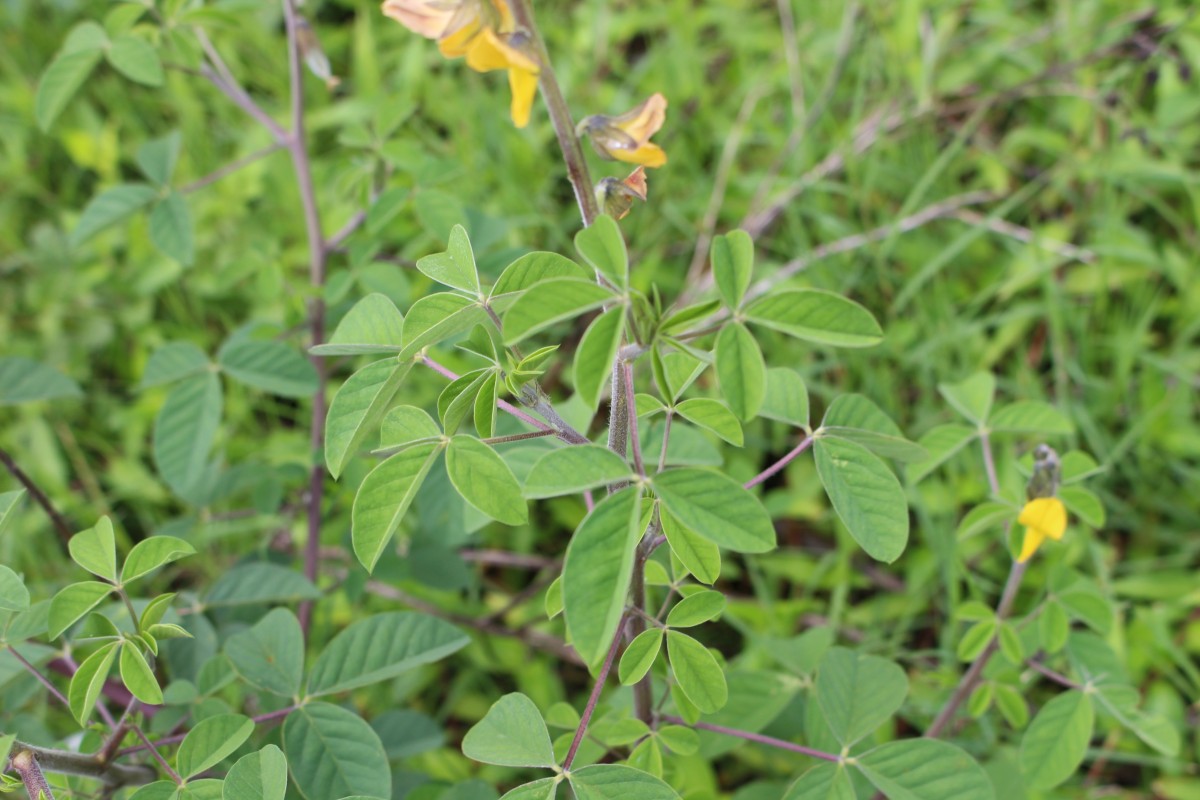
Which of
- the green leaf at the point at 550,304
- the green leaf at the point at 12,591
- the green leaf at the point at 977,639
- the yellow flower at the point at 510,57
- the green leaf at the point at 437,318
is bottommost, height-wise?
the green leaf at the point at 977,639

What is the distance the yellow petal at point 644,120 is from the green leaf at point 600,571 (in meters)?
0.33

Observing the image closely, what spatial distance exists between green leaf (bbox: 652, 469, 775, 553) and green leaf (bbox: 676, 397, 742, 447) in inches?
4.7

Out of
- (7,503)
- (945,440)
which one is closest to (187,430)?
(7,503)

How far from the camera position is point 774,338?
2211 mm

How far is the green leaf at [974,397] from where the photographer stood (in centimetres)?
141

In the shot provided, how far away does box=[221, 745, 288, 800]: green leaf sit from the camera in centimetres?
92

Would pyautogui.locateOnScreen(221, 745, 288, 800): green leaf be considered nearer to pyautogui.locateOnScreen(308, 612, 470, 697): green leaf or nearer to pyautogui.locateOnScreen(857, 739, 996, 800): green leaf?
pyautogui.locateOnScreen(308, 612, 470, 697): green leaf

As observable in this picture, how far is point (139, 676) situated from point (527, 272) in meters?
0.58

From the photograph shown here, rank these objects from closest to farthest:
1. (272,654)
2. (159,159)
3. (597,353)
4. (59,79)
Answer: (597,353) → (272,654) → (59,79) → (159,159)

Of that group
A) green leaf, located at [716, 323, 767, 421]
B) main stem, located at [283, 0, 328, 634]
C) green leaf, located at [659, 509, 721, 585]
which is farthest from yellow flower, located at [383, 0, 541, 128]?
main stem, located at [283, 0, 328, 634]

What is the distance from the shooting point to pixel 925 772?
105 centimetres

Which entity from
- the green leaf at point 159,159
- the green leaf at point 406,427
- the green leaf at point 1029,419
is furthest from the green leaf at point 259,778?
the green leaf at point 159,159

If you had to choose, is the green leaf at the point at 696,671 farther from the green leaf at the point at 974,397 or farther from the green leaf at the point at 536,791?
the green leaf at the point at 974,397

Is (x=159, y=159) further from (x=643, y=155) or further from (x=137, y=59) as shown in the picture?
(x=643, y=155)
